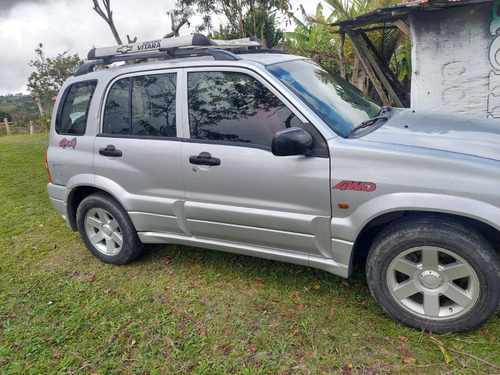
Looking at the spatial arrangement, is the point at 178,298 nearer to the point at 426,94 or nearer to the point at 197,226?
the point at 197,226

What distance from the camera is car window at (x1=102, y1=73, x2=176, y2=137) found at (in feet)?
10.6

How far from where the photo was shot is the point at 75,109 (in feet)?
12.3

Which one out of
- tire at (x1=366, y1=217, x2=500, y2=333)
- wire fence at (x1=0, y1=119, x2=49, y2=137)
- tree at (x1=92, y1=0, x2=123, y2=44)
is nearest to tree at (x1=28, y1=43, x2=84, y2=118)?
wire fence at (x1=0, y1=119, x2=49, y2=137)

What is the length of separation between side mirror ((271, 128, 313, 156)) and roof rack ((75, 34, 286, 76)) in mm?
928

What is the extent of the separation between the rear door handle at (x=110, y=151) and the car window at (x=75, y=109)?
369mm

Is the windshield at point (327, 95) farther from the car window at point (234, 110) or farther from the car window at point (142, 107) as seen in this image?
the car window at point (142, 107)

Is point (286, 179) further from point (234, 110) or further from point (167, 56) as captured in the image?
point (167, 56)

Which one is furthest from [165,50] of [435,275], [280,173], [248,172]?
[435,275]

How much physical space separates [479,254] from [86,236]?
3539mm

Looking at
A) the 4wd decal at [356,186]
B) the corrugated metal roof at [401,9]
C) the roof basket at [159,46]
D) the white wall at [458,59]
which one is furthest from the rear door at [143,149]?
the white wall at [458,59]

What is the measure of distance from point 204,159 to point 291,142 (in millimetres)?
823

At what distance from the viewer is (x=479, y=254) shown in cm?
228

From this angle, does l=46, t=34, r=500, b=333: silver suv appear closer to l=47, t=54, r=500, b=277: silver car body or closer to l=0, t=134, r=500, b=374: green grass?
l=47, t=54, r=500, b=277: silver car body

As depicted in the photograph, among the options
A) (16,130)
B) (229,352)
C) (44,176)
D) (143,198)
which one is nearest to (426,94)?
(143,198)
